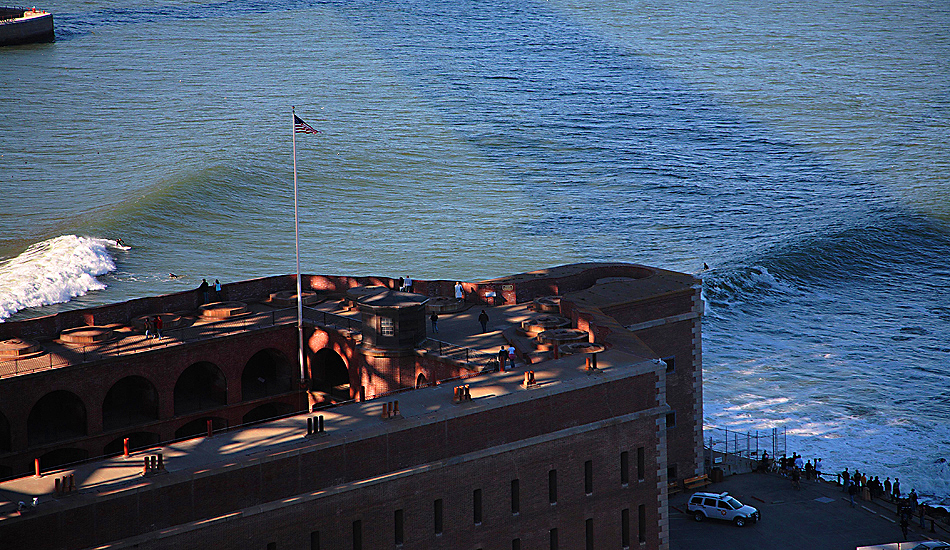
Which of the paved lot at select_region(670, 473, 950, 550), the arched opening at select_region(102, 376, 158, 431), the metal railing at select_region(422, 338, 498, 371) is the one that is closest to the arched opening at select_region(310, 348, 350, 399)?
the metal railing at select_region(422, 338, 498, 371)

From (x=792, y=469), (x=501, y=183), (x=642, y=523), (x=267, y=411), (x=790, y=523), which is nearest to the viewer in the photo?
(x=642, y=523)

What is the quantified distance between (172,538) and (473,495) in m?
11.7

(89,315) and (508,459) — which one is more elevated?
(89,315)

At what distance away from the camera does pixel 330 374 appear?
186 feet

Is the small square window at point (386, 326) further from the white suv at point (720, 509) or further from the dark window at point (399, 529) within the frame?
the white suv at point (720, 509)

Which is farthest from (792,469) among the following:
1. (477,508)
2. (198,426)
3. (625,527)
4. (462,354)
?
(198,426)

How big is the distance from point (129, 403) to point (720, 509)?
30.2 m

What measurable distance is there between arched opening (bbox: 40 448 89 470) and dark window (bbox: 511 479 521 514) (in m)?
19.9

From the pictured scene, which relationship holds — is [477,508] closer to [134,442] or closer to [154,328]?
[134,442]

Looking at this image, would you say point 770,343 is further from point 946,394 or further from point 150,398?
point 150,398

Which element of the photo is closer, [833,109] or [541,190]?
[541,190]

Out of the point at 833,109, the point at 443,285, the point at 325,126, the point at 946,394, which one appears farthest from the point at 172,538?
the point at 833,109

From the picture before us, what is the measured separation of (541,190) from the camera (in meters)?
152

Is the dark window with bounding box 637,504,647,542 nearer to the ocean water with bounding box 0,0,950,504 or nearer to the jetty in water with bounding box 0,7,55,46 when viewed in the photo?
the ocean water with bounding box 0,0,950,504
